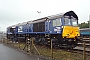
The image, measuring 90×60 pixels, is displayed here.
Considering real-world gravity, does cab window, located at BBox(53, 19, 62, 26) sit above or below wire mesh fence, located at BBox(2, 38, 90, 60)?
above

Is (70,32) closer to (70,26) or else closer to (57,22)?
(70,26)

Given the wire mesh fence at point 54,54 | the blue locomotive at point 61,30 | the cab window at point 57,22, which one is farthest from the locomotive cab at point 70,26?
the wire mesh fence at point 54,54

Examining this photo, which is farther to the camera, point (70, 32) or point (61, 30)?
point (70, 32)

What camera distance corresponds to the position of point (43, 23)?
21359mm

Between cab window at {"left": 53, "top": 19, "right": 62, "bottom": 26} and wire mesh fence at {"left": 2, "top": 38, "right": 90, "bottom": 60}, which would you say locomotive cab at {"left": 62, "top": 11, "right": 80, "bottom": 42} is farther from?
wire mesh fence at {"left": 2, "top": 38, "right": 90, "bottom": 60}

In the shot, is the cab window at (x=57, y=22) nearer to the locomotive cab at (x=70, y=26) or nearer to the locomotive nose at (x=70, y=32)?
the locomotive cab at (x=70, y=26)

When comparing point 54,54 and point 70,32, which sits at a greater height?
point 70,32

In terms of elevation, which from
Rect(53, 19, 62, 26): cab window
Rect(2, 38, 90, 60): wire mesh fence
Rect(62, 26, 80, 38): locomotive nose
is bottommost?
Rect(2, 38, 90, 60): wire mesh fence

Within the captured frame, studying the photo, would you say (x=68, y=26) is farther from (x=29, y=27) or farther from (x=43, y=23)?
(x=29, y=27)

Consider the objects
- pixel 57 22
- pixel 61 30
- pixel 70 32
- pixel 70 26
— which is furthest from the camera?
pixel 57 22

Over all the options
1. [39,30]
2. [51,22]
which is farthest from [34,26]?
[51,22]

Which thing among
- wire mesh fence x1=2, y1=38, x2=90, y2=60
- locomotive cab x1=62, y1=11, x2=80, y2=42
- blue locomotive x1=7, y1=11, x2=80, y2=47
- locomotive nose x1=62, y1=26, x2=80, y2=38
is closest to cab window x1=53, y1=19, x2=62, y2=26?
blue locomotive x1=7, y1=11, x2=80, y2=47

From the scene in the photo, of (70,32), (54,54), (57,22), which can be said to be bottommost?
(54,54)

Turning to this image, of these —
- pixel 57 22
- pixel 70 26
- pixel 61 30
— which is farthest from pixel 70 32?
pixel 57 22
